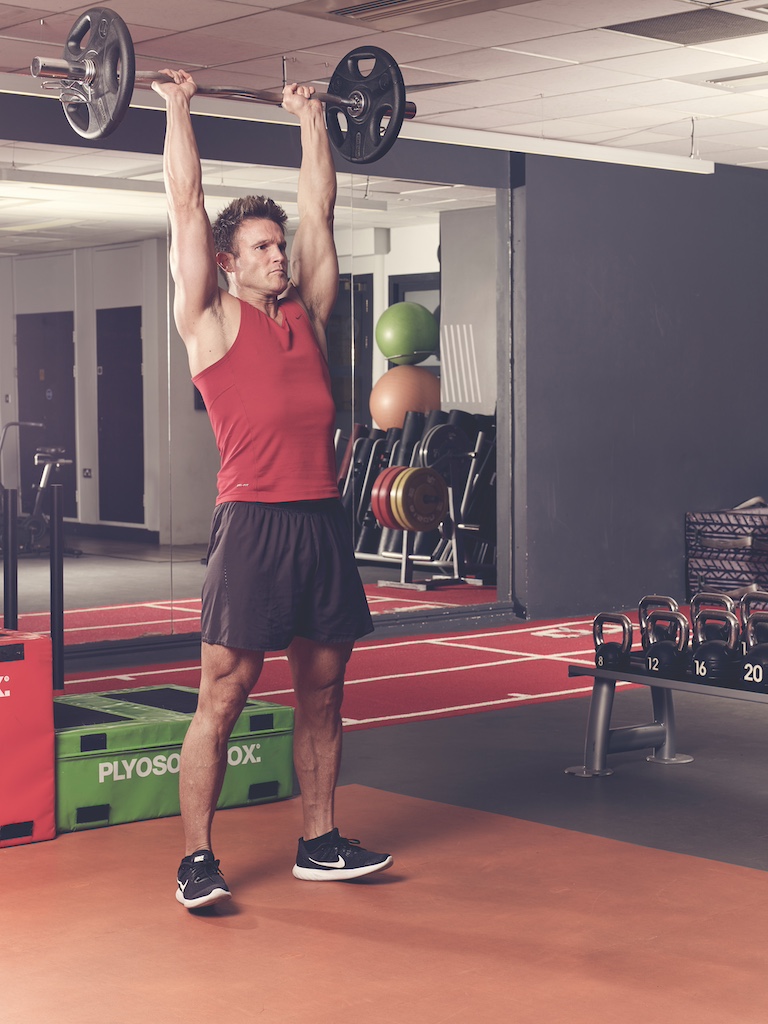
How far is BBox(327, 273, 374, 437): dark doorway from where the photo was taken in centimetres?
771

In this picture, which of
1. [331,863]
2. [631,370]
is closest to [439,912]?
[331,863]

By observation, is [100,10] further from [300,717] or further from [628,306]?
[628,306]

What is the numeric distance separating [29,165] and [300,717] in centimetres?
393

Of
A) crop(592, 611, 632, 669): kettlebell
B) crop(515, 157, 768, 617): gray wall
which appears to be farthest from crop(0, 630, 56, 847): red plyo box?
crop(515, 157, 768, 617): gray wall

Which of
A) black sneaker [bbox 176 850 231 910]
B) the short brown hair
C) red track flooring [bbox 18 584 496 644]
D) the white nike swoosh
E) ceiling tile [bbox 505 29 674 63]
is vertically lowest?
the white nike swoosh

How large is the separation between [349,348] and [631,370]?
68.3 inches

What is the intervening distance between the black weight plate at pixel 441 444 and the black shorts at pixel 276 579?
5801mm

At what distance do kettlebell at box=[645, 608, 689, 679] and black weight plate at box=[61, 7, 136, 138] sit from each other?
214cm

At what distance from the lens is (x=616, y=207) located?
8320 mm

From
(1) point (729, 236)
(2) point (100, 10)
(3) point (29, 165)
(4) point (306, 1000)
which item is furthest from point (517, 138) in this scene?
(4) point (306, 1000)

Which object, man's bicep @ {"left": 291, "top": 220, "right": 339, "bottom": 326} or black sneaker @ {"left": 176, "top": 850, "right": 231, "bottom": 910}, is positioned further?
man's bicep @ {"left": 291, "top": 220, "right": 339, "bottom": 326}

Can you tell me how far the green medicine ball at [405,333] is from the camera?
366 inches

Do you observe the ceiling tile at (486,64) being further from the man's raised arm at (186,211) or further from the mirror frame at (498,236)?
the man's raised arm at (186,211)

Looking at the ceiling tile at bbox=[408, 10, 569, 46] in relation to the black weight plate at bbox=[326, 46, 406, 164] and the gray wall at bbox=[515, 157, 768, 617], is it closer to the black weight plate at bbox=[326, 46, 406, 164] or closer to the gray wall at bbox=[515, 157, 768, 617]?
the black weight plate at bbox=[326, 46, 406, 164]
